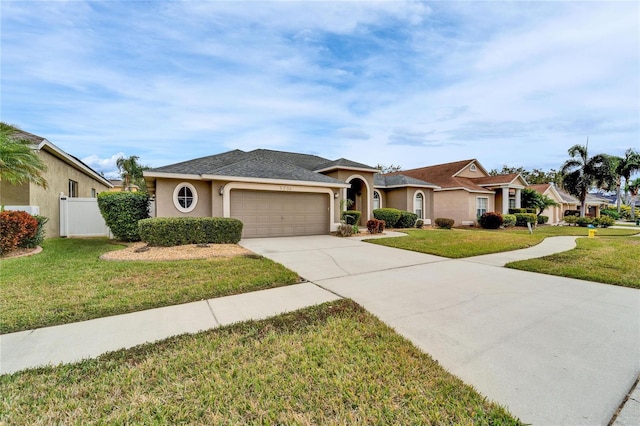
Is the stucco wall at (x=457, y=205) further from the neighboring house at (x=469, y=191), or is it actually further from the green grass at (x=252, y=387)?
the green grass at (x=252, y=387)

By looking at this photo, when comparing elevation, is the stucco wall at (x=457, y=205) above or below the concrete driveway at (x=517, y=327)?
above

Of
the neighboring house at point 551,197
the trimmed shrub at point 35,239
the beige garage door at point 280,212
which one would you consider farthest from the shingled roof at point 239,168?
the neighboring house at point 551,197

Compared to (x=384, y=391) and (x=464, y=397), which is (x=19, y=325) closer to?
(x=384, y=391)

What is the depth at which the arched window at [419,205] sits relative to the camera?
20.8 meters

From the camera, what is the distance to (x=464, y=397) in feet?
7.44

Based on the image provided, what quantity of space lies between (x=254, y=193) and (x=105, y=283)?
26.2 ft

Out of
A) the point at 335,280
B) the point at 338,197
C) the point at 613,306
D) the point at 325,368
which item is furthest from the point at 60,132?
the point at 613,306

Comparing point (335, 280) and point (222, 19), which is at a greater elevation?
point (222, 19)

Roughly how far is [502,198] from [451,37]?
→ 19.3 meters

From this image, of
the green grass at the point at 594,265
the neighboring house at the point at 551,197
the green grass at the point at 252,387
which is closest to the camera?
the green grass at the point at 252,387

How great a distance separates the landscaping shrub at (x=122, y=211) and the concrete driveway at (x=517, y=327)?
24.3 ft

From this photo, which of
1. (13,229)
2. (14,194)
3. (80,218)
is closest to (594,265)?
(13,229)

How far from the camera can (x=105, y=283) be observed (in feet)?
17.2

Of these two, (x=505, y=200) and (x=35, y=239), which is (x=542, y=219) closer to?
(x=505, y=200)
